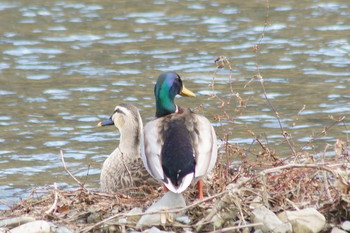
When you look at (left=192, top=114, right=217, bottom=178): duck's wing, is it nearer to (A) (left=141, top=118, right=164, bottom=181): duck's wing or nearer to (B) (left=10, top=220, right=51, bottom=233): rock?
(A) (left=141, top=118, right=164, bottom=181): duck's wing

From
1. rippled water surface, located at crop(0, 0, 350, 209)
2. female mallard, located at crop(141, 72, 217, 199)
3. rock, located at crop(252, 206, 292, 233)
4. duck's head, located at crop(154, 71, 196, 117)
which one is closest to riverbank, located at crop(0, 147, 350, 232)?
rock, located at crop(252, 206, 292, 233)

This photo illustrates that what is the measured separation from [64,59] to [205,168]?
335 inches

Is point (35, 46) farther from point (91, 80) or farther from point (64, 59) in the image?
point (91, 80)

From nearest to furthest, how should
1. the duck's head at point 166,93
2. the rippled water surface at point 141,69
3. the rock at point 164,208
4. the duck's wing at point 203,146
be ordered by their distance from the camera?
the rock at point 164,208
the duck's wing at point 203,146
the duck's head at point 166,93
the rippled water surface at point 141,69

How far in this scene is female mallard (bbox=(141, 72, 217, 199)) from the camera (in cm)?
692

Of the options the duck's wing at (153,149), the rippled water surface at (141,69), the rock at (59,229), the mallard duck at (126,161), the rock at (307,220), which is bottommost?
the rippled water surface at (141,69)

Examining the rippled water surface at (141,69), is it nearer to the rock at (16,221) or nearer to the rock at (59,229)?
the rock at (16,221)

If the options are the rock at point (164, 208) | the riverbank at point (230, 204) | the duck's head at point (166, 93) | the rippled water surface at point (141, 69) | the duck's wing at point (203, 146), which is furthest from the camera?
the rippled water surface at point (141, 69)

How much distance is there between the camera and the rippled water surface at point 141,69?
11.3m

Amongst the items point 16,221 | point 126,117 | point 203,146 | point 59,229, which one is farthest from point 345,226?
point 126,117

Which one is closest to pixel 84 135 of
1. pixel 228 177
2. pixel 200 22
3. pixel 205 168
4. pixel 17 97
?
pixel 17 97

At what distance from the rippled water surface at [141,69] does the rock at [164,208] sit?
235 cm

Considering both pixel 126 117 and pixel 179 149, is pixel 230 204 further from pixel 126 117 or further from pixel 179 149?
pixel 126 117

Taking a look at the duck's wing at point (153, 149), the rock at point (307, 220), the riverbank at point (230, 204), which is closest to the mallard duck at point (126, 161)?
the riverbank at point (230, 204)
